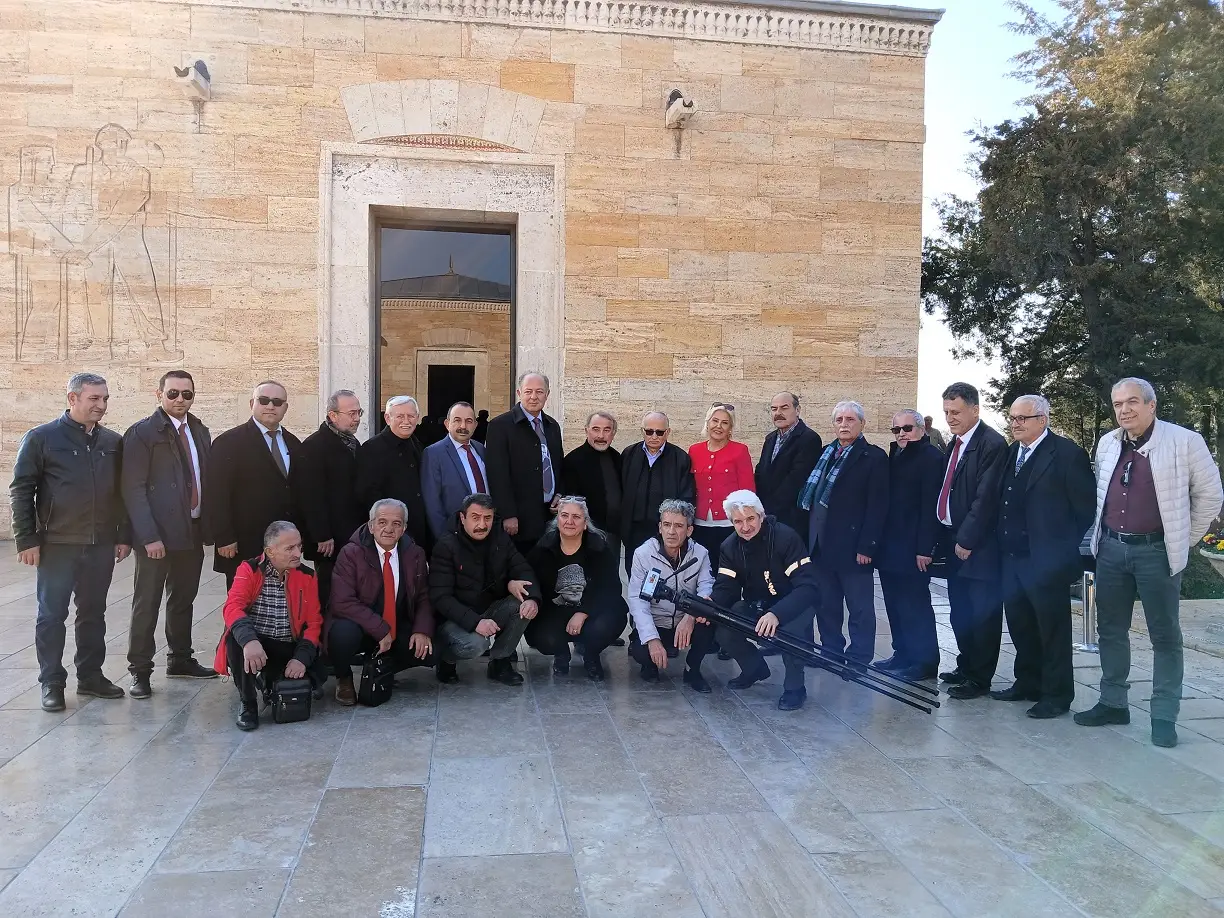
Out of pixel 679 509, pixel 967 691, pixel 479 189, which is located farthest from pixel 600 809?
pixel 479 189

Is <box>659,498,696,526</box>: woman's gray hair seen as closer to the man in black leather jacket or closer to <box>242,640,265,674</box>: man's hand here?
<box>242,640,265,674</box>: man's hand

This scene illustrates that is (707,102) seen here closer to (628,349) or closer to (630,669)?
(628,349)

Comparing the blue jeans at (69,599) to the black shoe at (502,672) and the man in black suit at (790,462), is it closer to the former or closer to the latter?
the black shoe at (502,672)

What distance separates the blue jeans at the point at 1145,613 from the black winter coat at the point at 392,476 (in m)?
3.67

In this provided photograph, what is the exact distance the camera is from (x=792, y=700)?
461cm

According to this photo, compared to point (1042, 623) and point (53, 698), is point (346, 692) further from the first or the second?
point (1042, 623)

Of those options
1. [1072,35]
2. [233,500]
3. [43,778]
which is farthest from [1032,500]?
[1072,35]

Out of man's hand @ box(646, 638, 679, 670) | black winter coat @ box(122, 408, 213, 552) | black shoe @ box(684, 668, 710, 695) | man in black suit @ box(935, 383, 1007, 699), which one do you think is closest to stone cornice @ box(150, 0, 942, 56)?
black winter coat @ box(122, 408, 213, 552)

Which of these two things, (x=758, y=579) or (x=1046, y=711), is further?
(x=758, y=579)

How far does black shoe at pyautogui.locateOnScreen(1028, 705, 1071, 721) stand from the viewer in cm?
446

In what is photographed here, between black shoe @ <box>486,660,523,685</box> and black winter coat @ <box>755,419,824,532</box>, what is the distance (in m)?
1.98

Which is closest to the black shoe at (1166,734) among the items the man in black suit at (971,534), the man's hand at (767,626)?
the man in black suit at (971,534)

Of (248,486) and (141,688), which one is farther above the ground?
(248,486)

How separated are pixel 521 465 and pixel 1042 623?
3.03 metres
